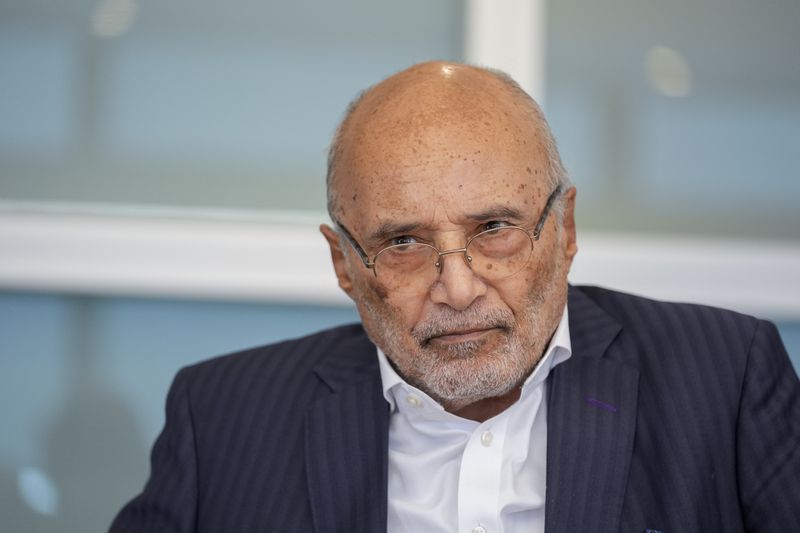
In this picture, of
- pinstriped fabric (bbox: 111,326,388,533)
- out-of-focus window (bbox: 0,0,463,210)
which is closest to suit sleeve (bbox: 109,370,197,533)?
pinstriped fabric (bbox: 111,326,388,533)

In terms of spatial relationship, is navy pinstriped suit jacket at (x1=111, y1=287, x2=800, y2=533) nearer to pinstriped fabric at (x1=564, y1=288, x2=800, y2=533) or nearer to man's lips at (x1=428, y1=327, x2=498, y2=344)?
pinstriped fabric at (x1=564, y1=288, x2=800, y2=533)

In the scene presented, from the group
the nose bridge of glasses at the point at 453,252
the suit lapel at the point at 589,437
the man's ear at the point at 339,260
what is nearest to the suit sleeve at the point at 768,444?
the suit lapel at the point at 589,437

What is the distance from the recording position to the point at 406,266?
1.92 metres

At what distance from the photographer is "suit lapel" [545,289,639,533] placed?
180cm

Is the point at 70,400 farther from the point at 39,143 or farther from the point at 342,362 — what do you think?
the point at 342,362

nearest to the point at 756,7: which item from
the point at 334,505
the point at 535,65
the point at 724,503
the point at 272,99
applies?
the point at 535,65

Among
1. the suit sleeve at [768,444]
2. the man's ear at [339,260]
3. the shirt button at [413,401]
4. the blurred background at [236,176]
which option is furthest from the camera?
the blurred background at [236,176]

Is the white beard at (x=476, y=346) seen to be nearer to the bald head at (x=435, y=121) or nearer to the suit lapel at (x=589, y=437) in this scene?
the suit lapel at (x=589, y=437)

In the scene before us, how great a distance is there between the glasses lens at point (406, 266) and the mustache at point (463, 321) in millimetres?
78

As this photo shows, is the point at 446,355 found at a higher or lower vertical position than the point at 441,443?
higher

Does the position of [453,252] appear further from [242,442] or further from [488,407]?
Result: [242,442]

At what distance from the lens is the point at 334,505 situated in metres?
1.96

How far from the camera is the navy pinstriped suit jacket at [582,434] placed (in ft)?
5.98

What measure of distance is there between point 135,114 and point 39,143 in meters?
0.30
